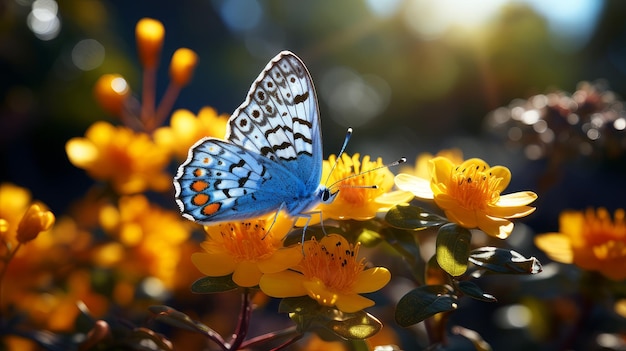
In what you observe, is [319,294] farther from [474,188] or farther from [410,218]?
[474,188]

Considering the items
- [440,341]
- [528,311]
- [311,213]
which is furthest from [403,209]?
[528,311]

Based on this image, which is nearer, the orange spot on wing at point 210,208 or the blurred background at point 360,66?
the orange spot on wing at point 210,208

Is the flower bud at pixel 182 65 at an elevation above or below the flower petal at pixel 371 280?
above

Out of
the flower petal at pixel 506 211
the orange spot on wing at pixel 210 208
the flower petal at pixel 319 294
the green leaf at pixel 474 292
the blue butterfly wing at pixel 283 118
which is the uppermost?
the blue butterfly wing at pixel 283 118

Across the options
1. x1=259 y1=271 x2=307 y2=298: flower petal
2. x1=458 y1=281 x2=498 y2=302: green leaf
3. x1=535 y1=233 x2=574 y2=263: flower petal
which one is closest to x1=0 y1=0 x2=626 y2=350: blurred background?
x1=535 y1=233 x2=574 y2=263: flower petal

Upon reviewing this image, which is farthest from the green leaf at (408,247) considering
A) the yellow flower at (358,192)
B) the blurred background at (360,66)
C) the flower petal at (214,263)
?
the blurred background at (360,66)

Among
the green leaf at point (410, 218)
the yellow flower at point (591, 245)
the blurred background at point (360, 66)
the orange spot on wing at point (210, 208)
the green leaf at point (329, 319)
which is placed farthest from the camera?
the blurred background at point (360, 66)

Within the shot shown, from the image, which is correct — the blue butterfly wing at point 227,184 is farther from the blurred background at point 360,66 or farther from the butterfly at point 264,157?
the blurred background at point 360,66
